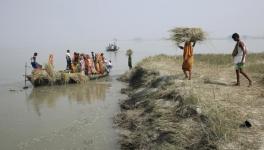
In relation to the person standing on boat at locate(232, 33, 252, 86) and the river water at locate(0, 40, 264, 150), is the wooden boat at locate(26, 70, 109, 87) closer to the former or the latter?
the river water at locate(0, 40, 264, 150)

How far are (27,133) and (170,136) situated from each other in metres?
4.43

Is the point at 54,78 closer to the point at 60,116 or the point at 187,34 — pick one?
the point at 60,116

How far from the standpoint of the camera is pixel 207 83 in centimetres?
1122

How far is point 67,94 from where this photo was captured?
1634 centimetres

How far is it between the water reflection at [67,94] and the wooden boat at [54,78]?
40 cm

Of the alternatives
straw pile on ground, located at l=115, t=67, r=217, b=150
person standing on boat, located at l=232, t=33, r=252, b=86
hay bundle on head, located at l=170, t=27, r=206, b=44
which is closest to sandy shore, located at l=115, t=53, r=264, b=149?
straw pile on ground, located at l=115, t=67, r=217, b=150

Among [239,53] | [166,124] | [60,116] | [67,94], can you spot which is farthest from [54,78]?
[166,124]

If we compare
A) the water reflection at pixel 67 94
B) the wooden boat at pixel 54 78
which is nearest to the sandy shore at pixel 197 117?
the water reflection at pixel 67 94

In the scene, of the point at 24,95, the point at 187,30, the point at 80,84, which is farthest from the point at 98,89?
the point at 187,30

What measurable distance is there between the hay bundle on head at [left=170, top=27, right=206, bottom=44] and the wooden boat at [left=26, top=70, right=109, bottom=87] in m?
7.97

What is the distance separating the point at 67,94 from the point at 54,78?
2.50 meters

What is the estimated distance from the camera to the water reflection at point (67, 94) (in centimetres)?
1457

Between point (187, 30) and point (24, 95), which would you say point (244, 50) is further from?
point (24, 95)

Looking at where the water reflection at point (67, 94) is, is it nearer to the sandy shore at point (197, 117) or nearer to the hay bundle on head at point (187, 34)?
the sandy shore at point (197, 117)
